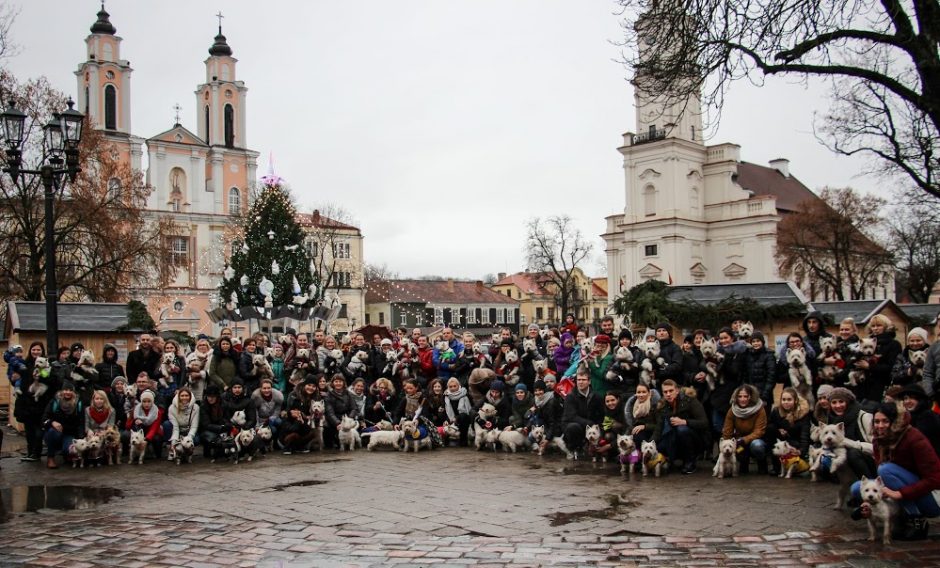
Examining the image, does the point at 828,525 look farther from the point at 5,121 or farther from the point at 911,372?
the point at 5,121

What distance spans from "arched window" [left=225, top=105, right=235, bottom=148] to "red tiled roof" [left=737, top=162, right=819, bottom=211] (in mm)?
44530

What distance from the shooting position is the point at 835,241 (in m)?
52.3

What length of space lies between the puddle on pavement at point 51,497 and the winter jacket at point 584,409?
5.99 metres

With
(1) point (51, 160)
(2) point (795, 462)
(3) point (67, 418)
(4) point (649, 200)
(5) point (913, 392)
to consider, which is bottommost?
(2) point (795, 462)

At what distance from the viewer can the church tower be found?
2501 inches

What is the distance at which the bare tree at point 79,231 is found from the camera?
27.3 metres

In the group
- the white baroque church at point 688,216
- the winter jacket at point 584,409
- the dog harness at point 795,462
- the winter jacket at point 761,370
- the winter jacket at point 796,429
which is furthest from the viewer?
the white baroque church at point 688,216

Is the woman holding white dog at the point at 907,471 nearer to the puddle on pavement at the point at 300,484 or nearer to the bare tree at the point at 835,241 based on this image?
the puddle on pavement at the point at 300,484

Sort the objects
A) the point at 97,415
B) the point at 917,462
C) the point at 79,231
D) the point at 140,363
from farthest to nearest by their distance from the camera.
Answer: the point at 79,231 → the point at 140,363 → the point at 97,415 → the point at 917,462

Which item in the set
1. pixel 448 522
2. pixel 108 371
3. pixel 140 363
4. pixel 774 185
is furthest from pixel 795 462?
pixel 774 185

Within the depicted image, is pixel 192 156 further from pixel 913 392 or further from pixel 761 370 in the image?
pixel 913 392

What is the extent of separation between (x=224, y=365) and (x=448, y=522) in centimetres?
709

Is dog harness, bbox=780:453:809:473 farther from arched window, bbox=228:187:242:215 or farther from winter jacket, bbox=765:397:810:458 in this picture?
arched window, bbox=228:187:242:215

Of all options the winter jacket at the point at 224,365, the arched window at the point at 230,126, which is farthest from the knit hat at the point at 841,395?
the arched window at the point at 230,126
